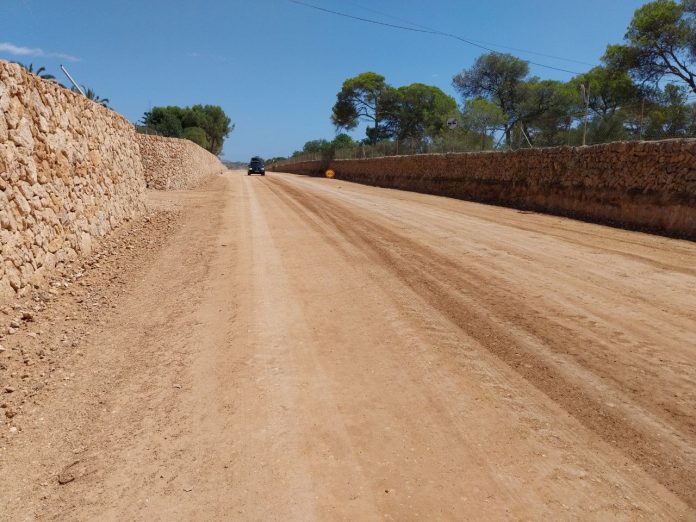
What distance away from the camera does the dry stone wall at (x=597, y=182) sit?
10719 mm

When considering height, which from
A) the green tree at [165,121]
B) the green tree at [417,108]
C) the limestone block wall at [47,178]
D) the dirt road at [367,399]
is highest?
the green tree at [417,108]

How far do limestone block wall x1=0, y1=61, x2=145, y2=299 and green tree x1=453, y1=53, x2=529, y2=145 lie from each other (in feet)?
Result: 135

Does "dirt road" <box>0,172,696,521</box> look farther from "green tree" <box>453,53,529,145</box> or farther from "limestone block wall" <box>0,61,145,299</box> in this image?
"green tree" <box>453,53,529,145</box>

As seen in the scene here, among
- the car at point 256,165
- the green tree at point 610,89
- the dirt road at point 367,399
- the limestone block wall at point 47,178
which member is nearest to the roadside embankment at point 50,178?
the limestone block wall at point 47,178

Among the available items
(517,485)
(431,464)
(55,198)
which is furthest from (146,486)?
(55,198)

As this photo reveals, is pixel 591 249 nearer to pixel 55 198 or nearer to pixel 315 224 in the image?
pixel 315 224

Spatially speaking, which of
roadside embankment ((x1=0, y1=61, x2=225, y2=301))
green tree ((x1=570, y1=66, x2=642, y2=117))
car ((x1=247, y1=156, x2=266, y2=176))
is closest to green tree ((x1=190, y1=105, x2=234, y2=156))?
car ((x1=247, y1=156, x2=266, y2=176))

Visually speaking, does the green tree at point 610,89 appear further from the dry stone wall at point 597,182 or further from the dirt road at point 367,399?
the dirt road at point 367,399

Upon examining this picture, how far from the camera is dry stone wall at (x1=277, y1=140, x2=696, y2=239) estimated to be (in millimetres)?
10719

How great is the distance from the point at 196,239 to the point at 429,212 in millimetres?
7648

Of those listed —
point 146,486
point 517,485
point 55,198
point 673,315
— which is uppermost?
point 55,198

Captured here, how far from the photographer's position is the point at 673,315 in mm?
5188

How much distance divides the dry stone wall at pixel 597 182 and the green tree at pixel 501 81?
2649cm

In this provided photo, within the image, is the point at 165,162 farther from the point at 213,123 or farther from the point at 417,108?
the point at 213,123
